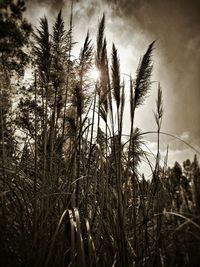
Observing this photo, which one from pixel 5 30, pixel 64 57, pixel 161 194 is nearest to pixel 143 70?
pixel 64 57

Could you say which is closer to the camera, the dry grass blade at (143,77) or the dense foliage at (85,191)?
the dense foliage at (85,191)

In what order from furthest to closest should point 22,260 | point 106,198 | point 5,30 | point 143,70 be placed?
point 5,30 → point 143,70 → point 106,198 → point 22,260

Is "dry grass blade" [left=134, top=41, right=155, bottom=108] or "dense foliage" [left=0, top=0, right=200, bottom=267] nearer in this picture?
"dense foliage" [left=0, top=0, right=200, bottom=267]

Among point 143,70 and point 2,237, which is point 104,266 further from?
point 143,70

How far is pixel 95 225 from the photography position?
190 centimetres

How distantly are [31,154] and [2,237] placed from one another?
1383mm

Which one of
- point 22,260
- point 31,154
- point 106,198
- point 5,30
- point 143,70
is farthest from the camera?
point 5,30

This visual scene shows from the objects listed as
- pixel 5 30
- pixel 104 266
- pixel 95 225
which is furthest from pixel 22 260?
pixel 5 30

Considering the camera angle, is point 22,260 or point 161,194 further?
point 161,194

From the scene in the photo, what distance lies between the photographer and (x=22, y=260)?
1.41m

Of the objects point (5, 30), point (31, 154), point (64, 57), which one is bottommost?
point (31, 154)

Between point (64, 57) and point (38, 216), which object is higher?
point (64, 57)

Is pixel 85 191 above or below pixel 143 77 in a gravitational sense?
below

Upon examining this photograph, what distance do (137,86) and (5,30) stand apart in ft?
33.9
